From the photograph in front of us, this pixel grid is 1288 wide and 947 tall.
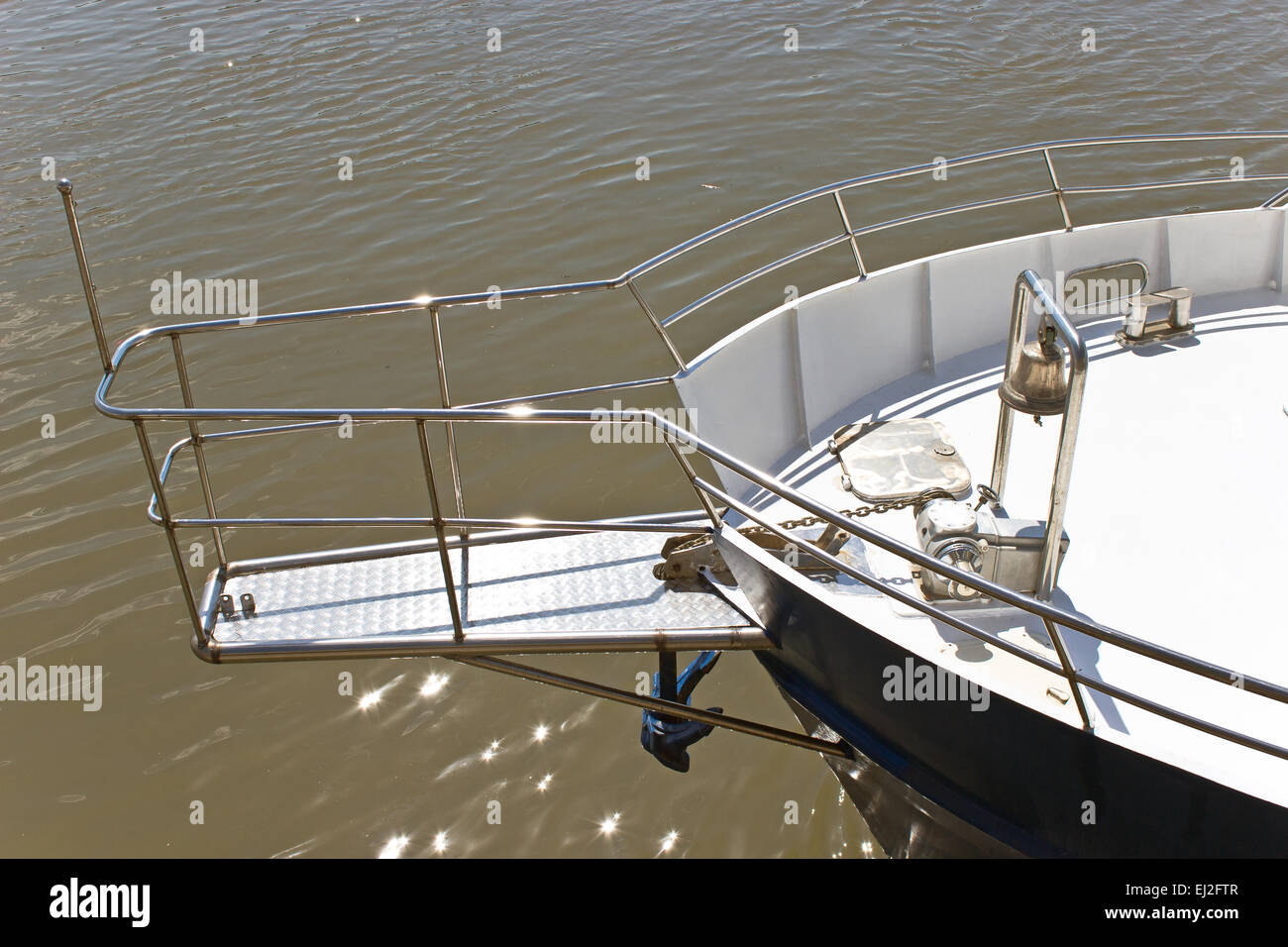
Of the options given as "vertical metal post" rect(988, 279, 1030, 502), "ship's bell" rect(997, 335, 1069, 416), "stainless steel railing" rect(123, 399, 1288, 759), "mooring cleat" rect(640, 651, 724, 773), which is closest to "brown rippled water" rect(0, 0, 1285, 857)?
"mooring cleat" rect(640, 651, 724, 773)

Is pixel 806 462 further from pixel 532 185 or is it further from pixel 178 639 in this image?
pixel 532 185

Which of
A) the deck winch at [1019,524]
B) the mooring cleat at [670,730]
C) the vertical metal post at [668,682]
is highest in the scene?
the deck winch at [1019,524]

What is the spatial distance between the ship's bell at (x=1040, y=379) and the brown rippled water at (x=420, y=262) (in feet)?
7.26

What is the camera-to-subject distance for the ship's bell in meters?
3.34

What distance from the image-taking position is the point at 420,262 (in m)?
8.59

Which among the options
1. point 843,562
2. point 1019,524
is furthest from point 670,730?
point 1019,524

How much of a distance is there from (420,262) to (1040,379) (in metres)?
6.33

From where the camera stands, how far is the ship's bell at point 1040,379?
3342mm

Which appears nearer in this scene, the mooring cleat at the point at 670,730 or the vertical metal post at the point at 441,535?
the vertical metal post at the point at 441,535

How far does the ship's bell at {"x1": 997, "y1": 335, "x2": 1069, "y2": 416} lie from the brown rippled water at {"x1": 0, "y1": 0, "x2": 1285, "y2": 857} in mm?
2213

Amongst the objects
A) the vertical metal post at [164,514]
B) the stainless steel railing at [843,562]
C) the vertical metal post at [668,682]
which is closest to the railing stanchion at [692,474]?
the stainless steel railing at [843,562]

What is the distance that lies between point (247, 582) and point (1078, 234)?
457 centimetres

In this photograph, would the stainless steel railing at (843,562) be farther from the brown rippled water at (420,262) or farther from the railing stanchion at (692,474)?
the brown rippled water at (420,262)

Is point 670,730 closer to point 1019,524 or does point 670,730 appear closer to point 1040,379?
point 1019,524
